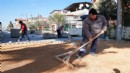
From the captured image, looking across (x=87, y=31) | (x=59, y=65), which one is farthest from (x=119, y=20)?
(x=87, y=31)

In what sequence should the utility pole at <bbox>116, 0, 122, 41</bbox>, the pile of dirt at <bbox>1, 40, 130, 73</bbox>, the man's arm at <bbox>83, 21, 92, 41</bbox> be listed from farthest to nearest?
the utility pole at <bbox>116, 0, 122, 41</bbox> → the pile of dirt at <bbox>1, 40, 130, 73</bbox> → the man's arm at <bbox>83, 21, 92, 41</bbox>

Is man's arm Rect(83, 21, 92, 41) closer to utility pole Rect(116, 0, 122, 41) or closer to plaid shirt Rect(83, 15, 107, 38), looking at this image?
plaid shirt Rect(83, 15, 107, 38)

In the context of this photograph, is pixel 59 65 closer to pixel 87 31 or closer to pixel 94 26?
pixel 87 31

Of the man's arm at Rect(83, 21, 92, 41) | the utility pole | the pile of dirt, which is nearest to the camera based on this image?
the man's arm at Rect(83, 21, 92, 41)

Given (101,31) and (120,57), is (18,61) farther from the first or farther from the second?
(120,57)

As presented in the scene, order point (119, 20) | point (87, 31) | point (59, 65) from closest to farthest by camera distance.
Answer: point (87, 31) < point (59, 65) < point (119, 20)

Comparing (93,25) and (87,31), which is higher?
(93,25)

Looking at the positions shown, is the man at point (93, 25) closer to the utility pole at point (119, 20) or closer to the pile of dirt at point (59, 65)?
the pile of dirt at point (59, 65)

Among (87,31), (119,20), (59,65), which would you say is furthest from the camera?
(119,20)

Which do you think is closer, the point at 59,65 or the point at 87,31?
the point at 87,31

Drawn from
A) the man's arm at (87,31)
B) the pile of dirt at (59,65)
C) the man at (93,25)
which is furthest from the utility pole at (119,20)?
the man's arm at (87,31)

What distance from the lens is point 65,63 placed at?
10102 millimetres

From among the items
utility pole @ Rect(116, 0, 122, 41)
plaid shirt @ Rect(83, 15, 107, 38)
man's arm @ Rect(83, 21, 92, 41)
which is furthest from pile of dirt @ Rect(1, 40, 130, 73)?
utility pole @ Rect(116, 0, 122, 41)

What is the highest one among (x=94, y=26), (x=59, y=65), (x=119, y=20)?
(x=94, y=26)
